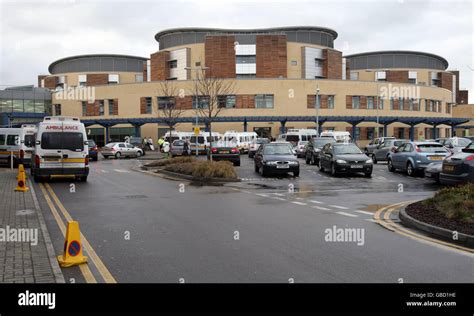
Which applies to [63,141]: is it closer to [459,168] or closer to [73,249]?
[73,249]

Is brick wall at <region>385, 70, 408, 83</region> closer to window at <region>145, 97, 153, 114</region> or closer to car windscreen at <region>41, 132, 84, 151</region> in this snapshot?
window at <region>145, 97, 153, 114</region>

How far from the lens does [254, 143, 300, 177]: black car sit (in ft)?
74.2

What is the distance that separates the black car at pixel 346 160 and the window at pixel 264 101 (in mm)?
43224

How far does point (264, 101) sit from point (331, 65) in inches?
699

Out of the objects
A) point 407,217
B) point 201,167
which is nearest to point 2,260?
point 407,217

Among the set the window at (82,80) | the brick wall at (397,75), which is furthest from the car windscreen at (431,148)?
the window at (82,80)

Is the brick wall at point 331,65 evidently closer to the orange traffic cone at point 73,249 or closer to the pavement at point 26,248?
the pavement at point 26,248

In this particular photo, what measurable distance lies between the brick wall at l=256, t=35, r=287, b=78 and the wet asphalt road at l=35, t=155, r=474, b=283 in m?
59.2

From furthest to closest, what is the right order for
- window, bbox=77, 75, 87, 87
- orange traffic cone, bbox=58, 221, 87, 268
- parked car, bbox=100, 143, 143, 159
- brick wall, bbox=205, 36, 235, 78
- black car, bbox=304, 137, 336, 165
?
window, bbox=77, 75, 87, 87 < brick wall, bbox=205, 36, 235, 78 < parked car, bbox=100, 143, 143, 159 < black car, bbox=304, 137, 336, 165 < orange traffic cone, bbox=58, 221, 87, 268

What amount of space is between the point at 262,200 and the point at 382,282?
27.5 feet

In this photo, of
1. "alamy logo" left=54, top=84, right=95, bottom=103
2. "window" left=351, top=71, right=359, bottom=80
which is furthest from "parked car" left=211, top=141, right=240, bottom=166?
"window" left=351, top=71, right=359, bottom=80

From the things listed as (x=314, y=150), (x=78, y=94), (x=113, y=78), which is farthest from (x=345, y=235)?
(x=113, y=78)

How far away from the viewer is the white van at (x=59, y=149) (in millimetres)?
19562
